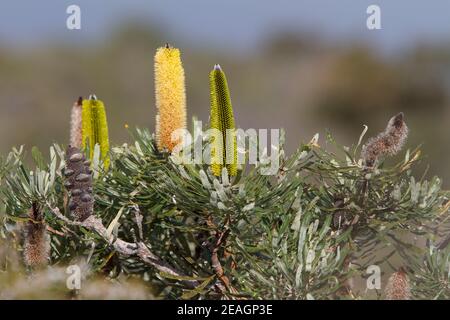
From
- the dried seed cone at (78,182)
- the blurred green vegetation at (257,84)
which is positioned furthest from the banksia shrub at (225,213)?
the blurred green vegetation at (257,84)

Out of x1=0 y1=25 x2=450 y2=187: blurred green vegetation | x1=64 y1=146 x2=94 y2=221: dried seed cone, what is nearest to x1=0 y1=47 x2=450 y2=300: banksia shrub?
x1=64 y1=146 x2=94 y2=221: dried seed cone

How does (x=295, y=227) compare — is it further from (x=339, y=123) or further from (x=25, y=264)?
(x=339, y=123)

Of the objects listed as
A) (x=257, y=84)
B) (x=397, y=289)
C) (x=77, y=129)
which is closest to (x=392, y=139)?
(x=397, y=289)

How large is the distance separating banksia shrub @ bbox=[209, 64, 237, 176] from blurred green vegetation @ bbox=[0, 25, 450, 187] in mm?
5649

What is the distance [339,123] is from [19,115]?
114 inches

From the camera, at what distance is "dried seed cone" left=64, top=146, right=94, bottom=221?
1.36 feet

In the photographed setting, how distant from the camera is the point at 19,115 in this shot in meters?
7.10

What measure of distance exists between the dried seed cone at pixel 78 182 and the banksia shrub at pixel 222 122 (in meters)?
0.07

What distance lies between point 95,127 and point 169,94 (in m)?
0.05

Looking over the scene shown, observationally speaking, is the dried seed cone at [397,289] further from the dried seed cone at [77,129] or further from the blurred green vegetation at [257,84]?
the blurred green vegetation at [257,84]

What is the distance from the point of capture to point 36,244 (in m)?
0.44

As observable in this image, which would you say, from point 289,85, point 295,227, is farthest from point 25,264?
point 289,85

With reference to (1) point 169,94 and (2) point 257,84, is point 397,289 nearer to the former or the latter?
(1) point 169,94

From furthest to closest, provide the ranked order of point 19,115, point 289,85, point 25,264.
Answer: point 289,85, point 19,115, point 25,264
